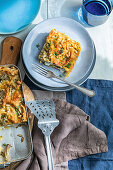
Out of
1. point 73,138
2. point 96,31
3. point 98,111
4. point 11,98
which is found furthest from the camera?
point 96,31

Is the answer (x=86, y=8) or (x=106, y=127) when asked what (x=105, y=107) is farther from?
(x=86, y=8)

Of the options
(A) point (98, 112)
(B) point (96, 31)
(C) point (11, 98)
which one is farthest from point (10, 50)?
(A) point (98, 112)

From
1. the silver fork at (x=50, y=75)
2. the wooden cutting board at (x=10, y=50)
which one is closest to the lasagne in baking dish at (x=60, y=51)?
the silver fork at (x=50, y=75)

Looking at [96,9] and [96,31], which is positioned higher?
A: [96,9]

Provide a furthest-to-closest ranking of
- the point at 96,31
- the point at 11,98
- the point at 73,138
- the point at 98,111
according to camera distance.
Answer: the point at 96,31 → the point at 98,111 → the point at 73,138 → the point at 11,98

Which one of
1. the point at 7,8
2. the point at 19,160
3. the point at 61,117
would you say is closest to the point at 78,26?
the point at 7,8

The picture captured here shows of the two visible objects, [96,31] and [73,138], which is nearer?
[73,138]

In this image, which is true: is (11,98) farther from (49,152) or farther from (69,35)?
(69,35)
